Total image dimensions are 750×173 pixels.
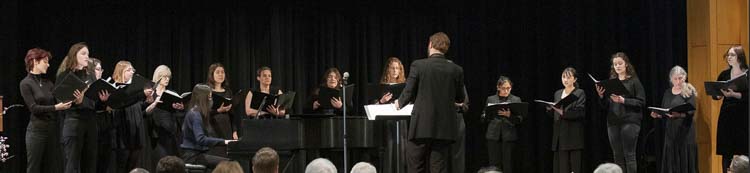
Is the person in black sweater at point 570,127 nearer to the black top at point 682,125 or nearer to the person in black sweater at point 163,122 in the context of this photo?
the black top at point 682,125

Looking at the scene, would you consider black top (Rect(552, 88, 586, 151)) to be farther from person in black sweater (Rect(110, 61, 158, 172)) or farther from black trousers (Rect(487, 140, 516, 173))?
person in black sweater (Rect(110, 61, 158, 172))

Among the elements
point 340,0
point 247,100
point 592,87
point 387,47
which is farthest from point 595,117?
point 247,100

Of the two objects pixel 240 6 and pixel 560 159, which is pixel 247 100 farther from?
pixel 560 159

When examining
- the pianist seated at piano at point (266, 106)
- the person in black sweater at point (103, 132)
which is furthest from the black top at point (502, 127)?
the person in black sweater at point (103, 132)

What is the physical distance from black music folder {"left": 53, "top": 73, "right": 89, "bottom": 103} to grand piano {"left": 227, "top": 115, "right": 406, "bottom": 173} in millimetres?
1553

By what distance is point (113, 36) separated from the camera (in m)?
11.9

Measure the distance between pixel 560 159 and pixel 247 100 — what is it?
3.26 metres

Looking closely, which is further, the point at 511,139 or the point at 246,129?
the point at 511,139

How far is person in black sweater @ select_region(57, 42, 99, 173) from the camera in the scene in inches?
324

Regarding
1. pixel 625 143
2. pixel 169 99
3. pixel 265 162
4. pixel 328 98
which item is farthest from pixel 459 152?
pixel 265 162

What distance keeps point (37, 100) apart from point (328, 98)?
280cm

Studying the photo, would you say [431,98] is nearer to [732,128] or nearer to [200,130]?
[200,130]

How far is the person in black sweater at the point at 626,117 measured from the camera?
31.2 feet

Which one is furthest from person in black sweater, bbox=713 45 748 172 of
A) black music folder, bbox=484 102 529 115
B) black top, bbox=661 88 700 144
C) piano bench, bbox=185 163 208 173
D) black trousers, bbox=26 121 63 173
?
black trousers, bbox=26 121 63 173
